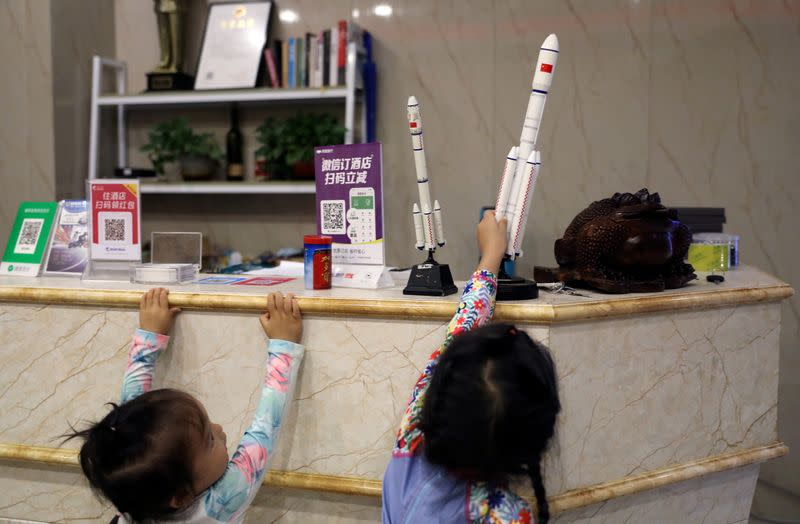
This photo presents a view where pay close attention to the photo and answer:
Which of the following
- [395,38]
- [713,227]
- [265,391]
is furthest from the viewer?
[395,38]

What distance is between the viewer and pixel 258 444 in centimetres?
142

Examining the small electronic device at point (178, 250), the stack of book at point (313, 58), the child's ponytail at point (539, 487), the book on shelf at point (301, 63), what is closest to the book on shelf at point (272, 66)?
the stack of book at point (313, 58)

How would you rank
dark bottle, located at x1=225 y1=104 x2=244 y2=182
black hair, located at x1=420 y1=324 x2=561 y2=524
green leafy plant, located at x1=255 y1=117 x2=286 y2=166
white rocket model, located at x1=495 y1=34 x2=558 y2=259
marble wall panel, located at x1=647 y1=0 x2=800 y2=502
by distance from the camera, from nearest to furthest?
black hair, located at x1=420 y1=324 x2=561 y2=524
white rocket model, located at x1=495 y1=34 x2=558 y2=259
marble wall panel, located at x1=647 y1=0 x2=800 y2=502
green leafy plant, located at x1=255 y1=117 x2=286 y2=166
dark bottle, located at x1=225 y1=104 x2=244 y2=182

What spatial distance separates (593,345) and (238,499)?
0.73 metres

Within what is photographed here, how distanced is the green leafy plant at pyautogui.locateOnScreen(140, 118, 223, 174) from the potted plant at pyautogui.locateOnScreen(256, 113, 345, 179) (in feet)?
0.99

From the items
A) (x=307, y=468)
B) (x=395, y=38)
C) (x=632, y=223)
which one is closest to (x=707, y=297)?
(x=632, y=223)

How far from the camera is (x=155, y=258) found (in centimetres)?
187

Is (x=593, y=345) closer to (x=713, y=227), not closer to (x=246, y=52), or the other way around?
(x=713, y=227)

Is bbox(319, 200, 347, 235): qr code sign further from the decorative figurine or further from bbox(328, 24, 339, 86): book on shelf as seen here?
bbox(328, 24, 339, 86): book on shelf

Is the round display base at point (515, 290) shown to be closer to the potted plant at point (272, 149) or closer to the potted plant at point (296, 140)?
the potted plant at point (296, 140)

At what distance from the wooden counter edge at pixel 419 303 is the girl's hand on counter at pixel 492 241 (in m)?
0.10

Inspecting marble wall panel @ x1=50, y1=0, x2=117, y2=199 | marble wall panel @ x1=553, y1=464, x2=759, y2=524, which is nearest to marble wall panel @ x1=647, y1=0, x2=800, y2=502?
marble wall panel @ x1=553, y1=464, x2=759, y2=524

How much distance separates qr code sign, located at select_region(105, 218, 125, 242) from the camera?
6.03 ft

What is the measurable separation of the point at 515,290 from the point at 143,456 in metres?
0.75
